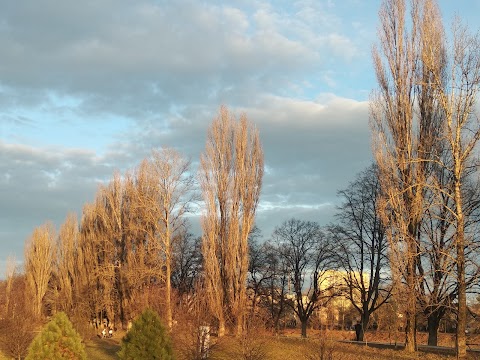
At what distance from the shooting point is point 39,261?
4581 centimetres

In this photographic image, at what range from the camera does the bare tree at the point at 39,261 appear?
4541 cm

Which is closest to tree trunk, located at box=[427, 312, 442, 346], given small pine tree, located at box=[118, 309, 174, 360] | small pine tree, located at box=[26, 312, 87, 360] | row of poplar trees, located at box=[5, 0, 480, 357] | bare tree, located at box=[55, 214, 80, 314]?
row of poplar trees, located at box=[5, 0, 480, 357]

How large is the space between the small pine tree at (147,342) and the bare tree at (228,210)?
12.2 meters

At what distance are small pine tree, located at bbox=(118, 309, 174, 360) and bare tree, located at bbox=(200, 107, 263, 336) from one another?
12.2 meters

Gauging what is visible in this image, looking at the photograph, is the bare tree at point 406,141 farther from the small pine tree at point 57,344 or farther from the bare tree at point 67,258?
the bare tree at point 67,258

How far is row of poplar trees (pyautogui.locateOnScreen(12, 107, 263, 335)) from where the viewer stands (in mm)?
26797

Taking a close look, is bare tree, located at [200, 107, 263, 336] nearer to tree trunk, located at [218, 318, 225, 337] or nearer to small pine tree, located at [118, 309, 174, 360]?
tree trunk, located at [218, 318, 225, 337]

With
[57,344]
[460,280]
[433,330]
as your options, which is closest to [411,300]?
[460,280]

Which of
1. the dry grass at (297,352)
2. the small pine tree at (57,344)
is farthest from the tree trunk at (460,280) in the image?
the small pine tree at (57,344)

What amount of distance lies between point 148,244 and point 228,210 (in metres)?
11.0

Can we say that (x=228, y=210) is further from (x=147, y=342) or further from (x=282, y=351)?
(x=147, y=342)

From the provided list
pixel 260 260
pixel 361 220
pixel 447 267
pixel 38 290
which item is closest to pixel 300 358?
pixel 447 267

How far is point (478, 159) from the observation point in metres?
18.1

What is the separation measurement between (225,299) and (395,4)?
1517cm
